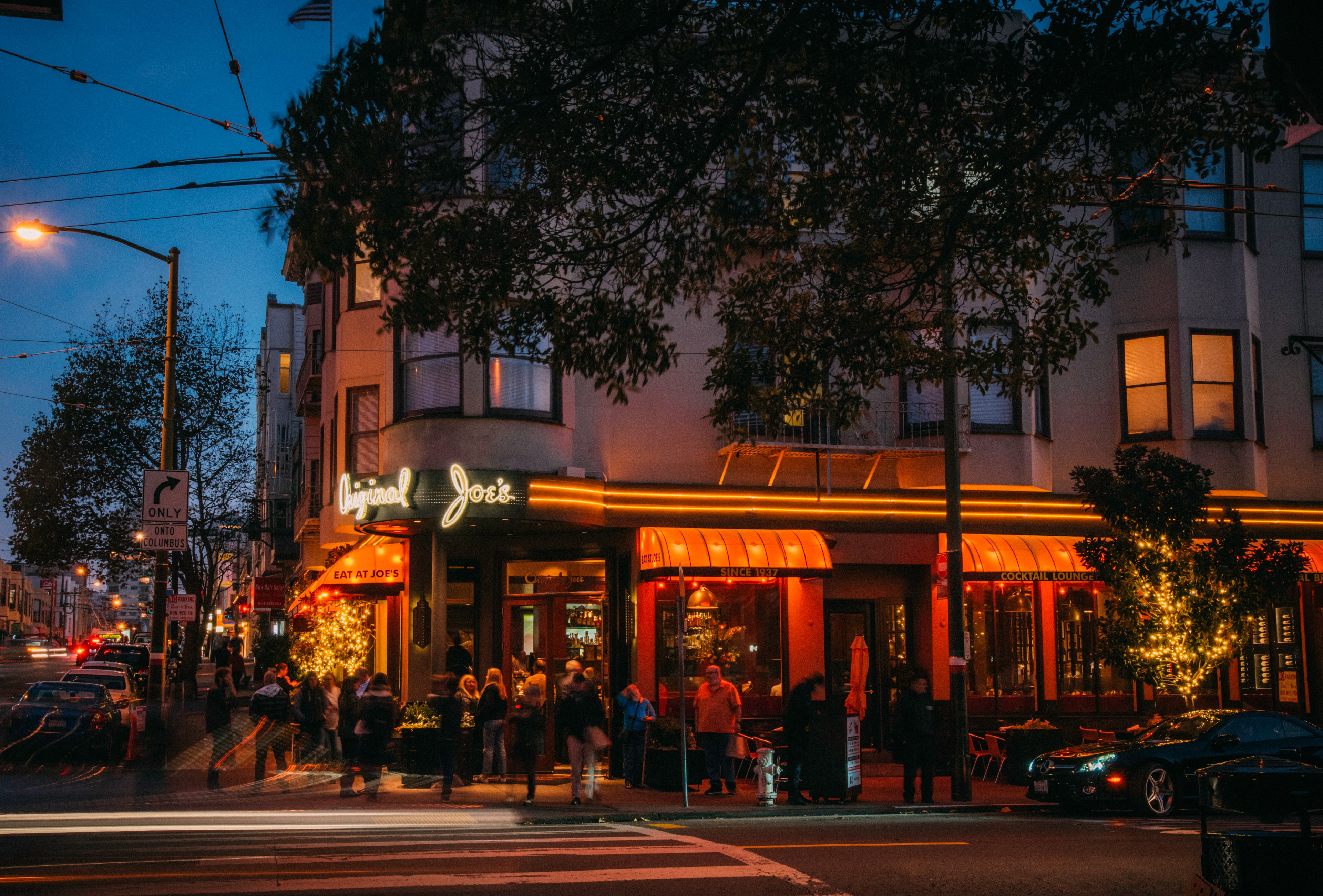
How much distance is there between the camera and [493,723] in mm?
18250

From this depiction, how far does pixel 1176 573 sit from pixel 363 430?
15.0 metres

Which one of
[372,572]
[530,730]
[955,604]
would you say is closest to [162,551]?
[372,572]

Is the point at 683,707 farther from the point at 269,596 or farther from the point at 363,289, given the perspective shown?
the point at 269,596

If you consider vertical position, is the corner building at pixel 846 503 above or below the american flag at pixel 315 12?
below

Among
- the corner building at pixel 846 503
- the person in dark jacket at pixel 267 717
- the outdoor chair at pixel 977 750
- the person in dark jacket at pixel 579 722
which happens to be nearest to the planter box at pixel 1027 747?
the outdoor chair at pixel 977 750

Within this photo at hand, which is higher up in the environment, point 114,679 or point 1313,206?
point 1313,206

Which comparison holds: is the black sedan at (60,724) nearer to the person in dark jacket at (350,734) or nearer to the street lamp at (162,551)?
the street lamp at (162,551)

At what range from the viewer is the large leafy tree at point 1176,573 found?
18078 mm

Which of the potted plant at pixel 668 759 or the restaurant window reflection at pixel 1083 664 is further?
the restaurant window reflection at pixel 1083 664

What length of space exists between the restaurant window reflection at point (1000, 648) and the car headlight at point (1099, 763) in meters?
5.14

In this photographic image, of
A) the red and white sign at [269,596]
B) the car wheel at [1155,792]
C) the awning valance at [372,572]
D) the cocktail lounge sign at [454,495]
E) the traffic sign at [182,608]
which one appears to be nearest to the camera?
the car wheel at [1155,792]

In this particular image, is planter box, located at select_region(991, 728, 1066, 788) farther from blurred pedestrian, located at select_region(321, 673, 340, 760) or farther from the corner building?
blurred pedestrian, located at select_region(321, 673, 340, 760)

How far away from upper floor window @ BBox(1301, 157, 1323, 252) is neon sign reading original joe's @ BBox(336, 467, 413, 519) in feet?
58.3

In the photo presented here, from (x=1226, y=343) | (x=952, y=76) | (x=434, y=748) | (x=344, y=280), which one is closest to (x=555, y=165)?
(x=952, y=76)
